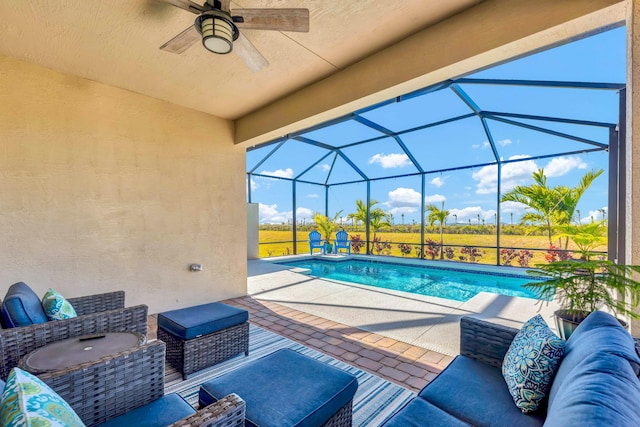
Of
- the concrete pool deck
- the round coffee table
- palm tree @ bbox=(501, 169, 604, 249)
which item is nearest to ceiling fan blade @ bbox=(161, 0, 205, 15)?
the round coffee table

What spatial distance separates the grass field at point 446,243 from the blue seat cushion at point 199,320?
7.60m

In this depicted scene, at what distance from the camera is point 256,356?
283 cm

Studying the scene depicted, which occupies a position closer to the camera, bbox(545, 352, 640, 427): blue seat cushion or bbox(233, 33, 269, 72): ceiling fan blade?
bbox(545, 352, 640, 427): blue seat cushion

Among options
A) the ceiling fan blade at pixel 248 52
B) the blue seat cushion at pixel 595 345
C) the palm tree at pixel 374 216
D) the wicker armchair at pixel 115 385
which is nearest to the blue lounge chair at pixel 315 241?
the palm tree at pixel 374 216

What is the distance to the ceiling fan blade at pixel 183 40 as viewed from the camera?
7.16ft

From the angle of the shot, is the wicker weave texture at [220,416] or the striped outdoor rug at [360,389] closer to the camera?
the wicker weave texture at [220,416]

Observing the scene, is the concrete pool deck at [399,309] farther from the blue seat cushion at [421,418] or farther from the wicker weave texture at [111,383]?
the wicker weave texture at [111,383]

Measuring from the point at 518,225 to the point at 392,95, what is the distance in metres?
6.84

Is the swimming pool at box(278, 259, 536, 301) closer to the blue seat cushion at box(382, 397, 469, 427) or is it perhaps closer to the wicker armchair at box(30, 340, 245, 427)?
the blue seat cushion at box(382, 397, 469, 427)

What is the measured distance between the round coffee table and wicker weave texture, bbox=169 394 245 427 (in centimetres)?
103

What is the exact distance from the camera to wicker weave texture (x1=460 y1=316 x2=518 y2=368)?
1.80 m

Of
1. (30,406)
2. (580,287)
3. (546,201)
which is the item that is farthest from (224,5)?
(546,201)

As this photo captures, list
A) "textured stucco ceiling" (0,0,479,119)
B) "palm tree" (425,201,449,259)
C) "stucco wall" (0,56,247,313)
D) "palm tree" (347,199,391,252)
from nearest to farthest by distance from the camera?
1. "textured stucco ceiling" (0,0,479,119)
2. "stucco wall" (0,56,247,313)
3. "palm tree" (425,201,449,259)
4. "palm tree" (347,199,391,252)

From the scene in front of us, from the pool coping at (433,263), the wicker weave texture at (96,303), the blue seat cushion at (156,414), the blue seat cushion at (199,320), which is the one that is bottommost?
the pool coping at (433,263)
